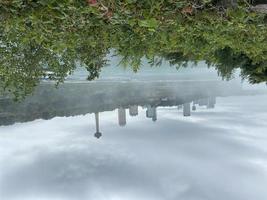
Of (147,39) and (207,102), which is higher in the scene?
Result: (147,39)

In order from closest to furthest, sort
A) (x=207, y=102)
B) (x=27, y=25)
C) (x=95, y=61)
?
(x=27, y=25) → (x=95, y=61) → (x=207, y=102)

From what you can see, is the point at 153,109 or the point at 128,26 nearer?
the point at 128,26

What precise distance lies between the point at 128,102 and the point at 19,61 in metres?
20.0

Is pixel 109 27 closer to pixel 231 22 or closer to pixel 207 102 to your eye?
pixel 231 22

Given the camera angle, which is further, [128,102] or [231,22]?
[128,102]

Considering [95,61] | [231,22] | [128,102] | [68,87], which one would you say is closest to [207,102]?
[128,102]

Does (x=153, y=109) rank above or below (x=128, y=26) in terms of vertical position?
below

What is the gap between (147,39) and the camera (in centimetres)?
569

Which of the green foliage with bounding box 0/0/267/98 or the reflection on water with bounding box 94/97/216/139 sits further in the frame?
the reflection on water with bounding box 94/97/216/139

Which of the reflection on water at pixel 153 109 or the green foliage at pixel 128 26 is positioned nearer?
the green foliage at pixel 128 26

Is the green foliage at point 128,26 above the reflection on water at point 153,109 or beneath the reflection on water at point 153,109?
above

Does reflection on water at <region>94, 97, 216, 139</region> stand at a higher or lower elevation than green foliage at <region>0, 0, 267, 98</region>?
lower

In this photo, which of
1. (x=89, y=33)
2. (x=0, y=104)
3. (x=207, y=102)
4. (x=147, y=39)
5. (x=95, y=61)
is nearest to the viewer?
(x=89, y=33)

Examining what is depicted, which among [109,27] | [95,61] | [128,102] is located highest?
[109,27]
